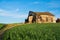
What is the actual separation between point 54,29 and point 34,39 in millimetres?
4416

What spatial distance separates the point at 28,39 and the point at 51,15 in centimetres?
3228

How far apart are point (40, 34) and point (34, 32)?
1.19 metres

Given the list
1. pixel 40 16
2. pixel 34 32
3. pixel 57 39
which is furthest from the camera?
pixel 40 16

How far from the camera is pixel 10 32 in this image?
104ft

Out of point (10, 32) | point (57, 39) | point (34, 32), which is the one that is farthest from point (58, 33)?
point (10, 32)

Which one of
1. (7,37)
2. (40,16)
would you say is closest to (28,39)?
(7,37)

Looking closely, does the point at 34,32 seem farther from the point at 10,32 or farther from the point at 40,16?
the point at 40,16

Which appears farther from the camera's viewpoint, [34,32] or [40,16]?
[40,16]

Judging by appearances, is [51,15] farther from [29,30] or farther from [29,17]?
[29,30]

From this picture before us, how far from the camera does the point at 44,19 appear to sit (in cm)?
5819

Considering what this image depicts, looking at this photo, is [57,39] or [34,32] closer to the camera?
[57,39]

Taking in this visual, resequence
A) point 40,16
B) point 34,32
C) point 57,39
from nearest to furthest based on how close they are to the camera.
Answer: point 57,39 → point 34,32 → point 40,16

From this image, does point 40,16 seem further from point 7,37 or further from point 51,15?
point 7,37

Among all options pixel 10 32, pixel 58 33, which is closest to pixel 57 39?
pixel 58 33
